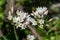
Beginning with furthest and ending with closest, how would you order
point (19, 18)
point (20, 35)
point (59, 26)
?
point (59, 26), point (20, 35), point (19, 18)

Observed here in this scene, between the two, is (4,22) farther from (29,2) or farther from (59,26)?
(59,26)

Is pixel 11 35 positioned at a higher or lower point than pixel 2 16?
lower

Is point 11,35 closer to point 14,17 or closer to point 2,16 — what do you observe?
point 2,16

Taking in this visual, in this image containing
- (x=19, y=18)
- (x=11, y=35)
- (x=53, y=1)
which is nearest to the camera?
(x=19, y=18)

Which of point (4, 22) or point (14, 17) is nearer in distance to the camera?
point (14, 17)

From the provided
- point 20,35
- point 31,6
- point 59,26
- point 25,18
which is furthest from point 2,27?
point 25,18

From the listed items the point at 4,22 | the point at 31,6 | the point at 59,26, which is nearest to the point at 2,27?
the point at 4,22

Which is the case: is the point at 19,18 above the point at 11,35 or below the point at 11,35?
below

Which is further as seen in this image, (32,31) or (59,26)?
(59,26)

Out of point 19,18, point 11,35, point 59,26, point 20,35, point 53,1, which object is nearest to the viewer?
point 19,18

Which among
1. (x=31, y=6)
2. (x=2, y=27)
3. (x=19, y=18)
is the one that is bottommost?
(x=19, y=18)
